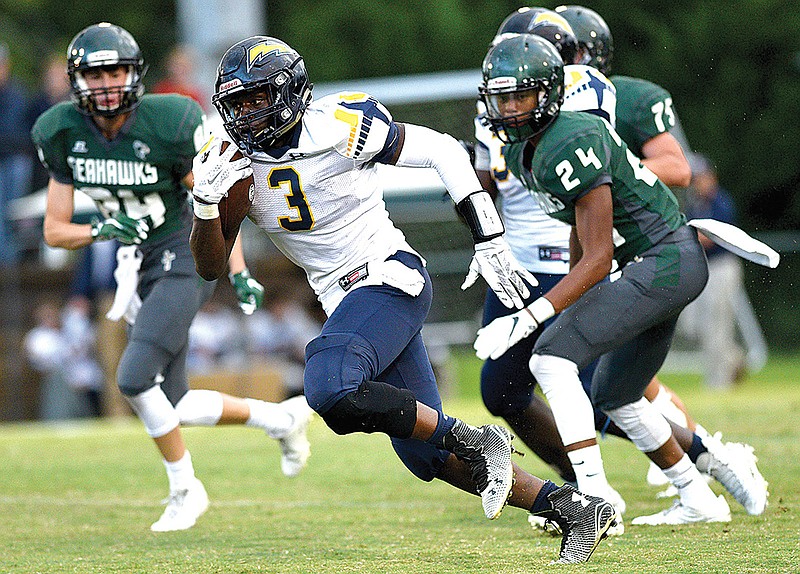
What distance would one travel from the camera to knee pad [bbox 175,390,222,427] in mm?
5770

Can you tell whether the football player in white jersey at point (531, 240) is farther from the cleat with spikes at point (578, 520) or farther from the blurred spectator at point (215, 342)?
the blurred spectator at point (215, 342)

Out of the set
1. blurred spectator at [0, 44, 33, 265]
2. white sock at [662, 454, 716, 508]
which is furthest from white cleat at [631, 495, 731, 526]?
blurred spectator at [0, 44, 33, 265]

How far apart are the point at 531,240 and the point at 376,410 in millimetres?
1623

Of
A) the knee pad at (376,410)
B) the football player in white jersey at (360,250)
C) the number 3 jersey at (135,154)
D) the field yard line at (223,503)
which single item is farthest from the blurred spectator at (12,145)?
the knee pad at (376,410)

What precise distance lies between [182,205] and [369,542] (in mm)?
1865

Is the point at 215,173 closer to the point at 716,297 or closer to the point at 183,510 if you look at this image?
the point at 183,510

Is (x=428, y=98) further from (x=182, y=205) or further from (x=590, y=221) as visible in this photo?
(x=590, y=221)

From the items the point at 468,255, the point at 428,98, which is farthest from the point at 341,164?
the point at 468,255

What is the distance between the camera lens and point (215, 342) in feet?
42.3

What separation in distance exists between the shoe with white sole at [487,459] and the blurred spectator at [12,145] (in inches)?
376

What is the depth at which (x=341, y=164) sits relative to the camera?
4.41 metres

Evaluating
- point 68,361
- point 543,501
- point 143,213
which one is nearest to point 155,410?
point 143,213

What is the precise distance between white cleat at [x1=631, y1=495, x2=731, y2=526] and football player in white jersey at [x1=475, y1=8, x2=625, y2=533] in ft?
0.70

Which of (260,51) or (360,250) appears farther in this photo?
(360,250)
